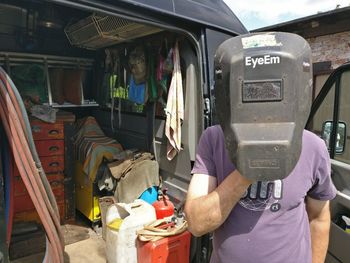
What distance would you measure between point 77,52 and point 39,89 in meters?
0.77

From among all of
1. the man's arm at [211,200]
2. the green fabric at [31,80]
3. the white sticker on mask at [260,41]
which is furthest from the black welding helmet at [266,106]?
the green fabric at [31,80]

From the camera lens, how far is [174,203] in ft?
10.6

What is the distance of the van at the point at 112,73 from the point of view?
8.30ft

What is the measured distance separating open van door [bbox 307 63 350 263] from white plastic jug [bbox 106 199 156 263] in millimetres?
1498

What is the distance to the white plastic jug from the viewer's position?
2.79 m

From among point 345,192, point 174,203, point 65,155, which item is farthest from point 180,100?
point 65,155

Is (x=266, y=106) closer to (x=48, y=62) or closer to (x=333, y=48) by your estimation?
(x=48, y=62)

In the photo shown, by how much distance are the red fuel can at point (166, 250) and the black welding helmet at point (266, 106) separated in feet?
5.84

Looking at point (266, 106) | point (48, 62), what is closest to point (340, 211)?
point (266, 106)

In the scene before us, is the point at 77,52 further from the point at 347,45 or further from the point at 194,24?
the point at 347,45

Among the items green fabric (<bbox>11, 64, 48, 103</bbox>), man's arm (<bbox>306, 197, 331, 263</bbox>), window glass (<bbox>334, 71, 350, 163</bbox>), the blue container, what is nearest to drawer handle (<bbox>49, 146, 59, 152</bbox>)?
green fabric (<bbox>11, 64, 48, 103</bbox>)

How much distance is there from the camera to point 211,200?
1.13 meters

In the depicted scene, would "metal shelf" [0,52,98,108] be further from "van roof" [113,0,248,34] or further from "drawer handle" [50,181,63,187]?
"van roof" [113,0,248,34]

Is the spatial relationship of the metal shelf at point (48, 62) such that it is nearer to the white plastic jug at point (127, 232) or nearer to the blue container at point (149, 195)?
the blue container at point (149, 195)
